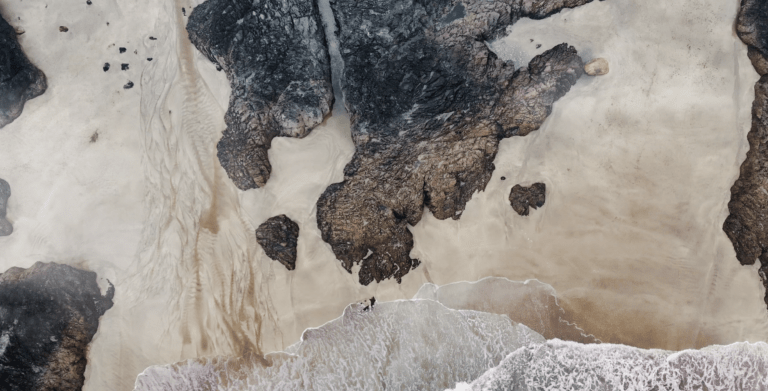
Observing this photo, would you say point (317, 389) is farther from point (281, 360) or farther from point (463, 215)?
point (463, 215)

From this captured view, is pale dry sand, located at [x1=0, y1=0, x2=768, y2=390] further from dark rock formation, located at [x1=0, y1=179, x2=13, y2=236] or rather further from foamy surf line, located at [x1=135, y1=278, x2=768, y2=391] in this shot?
foamy surf line, located at [x1=135, y1=278, x2=768, y2=391]

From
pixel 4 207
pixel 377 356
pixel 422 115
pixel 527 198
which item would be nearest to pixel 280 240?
pixel 377 356

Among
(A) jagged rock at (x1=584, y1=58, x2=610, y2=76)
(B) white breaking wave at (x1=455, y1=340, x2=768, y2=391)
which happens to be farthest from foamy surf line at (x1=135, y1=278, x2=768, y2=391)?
Answer: (A) jagged rock at (x1=584, y1=58, x2=610, y2=76)

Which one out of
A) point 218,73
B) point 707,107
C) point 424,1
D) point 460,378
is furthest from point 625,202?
point 218,73

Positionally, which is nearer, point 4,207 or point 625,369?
point 625,369

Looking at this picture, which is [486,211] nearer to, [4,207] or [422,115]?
[422,115]

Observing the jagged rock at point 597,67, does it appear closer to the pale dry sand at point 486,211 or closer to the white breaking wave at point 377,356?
the pale dry sand at point 486,211
